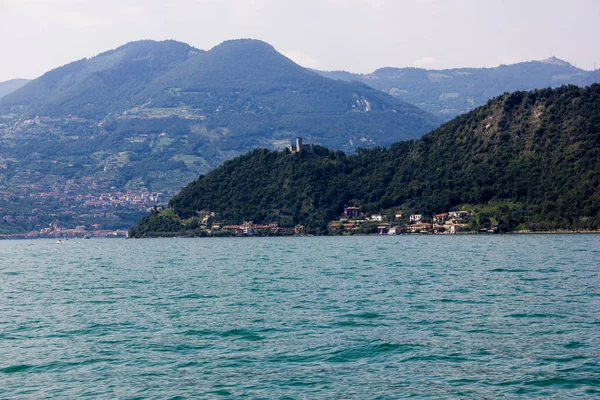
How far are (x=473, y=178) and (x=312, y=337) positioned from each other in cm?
13032

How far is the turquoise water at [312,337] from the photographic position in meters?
24.4

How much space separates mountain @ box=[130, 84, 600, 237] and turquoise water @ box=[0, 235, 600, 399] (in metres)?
83.3

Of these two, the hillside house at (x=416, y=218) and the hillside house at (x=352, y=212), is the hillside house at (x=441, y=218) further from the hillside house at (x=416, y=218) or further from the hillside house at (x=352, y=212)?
the hillside house at (x=352, y=212)

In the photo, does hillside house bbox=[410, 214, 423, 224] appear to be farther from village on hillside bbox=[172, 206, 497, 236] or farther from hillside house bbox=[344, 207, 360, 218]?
hillside house bbox=[344, 207, 360, 218]

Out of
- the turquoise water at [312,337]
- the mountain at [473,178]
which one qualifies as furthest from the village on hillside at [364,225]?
the turquoise water at [312,337]

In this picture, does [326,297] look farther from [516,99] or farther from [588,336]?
[516,99]

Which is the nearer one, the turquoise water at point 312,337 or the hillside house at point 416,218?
the turquoise water at point 312,337


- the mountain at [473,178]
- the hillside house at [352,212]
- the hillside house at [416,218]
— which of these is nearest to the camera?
the mountain at [473,178]

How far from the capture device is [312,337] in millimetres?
31625

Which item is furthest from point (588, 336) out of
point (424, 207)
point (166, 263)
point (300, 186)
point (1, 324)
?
point (300, 186)

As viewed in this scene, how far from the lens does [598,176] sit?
132 metres

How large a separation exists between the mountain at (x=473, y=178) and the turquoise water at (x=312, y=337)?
8330cm

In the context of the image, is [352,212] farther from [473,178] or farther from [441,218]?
→ [473,178]

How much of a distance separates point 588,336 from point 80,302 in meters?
29.0
